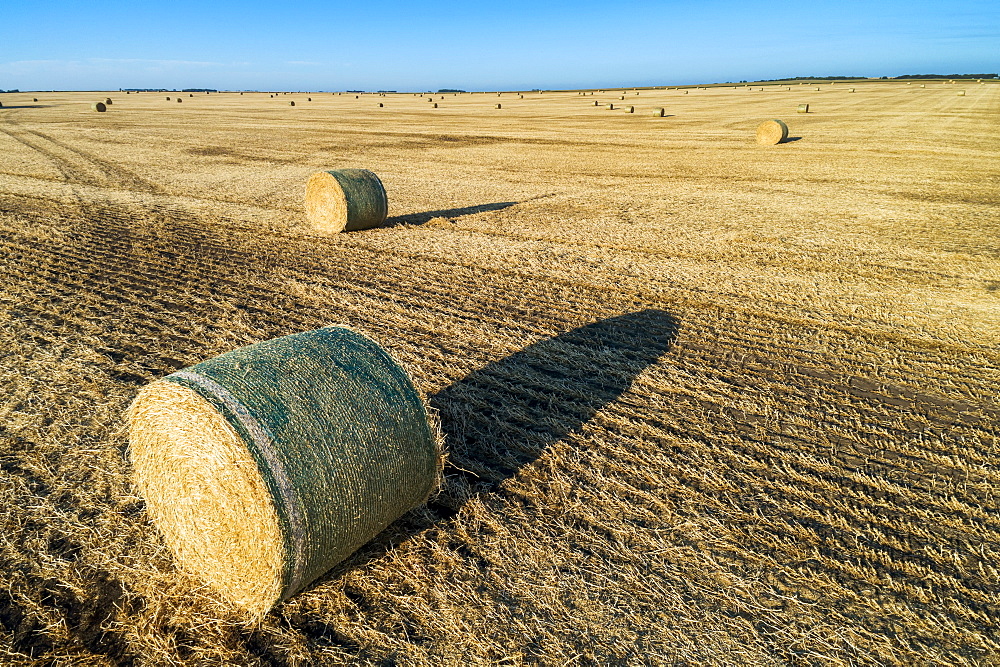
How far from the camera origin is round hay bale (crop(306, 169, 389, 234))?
11883 millimetres

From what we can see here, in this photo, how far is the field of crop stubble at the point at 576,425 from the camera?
3.37 meters

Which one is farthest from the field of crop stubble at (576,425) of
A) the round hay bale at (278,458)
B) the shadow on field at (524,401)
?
the round hay bale at (278,458)

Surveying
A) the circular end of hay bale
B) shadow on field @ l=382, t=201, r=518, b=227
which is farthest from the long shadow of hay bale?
the circular end of hay bale

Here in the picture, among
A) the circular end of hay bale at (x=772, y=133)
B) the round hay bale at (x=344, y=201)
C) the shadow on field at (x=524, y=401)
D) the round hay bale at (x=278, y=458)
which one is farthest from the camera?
the circular end of hay bale at (x=772, y=133)

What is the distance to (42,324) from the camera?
731cm

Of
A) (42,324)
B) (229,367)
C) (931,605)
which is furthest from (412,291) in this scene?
(931,605)

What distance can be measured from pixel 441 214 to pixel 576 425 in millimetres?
9822

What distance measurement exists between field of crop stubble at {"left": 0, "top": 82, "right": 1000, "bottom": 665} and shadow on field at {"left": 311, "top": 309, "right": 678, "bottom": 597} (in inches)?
1.3

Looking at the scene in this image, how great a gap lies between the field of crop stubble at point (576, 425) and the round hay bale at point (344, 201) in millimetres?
419

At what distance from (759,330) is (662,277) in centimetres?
226

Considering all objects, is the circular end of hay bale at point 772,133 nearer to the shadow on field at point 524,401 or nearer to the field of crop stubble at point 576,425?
the field of crop stubble at point 576,425

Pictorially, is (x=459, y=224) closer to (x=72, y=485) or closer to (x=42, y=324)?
(x=42, y=324)

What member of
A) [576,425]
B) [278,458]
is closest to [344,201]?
[576,425]

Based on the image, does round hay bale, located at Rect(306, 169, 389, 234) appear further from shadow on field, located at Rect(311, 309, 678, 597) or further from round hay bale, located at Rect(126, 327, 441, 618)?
round hay bale, located at Rect(126, 327, 441, 618)
